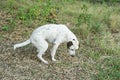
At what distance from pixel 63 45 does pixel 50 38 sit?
3.51 feet

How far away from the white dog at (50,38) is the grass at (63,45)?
0.29 m

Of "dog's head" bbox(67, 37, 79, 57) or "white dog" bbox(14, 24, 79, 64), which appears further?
"dog's head" bbox(67, 37, 79, 57)

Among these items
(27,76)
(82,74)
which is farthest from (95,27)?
(27,76)

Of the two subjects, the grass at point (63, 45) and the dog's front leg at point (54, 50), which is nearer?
the grass at point (63, 45)

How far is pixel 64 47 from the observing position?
771cm

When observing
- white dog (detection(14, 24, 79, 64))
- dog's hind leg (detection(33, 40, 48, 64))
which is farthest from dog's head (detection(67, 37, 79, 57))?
dog's hind leg (detection(33, 40, 48, 64))

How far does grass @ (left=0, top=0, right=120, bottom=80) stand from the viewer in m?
6.59

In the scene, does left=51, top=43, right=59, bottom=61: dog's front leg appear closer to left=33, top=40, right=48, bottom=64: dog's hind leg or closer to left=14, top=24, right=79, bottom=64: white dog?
left=14, top=24, right=79, bottom=64: white dog

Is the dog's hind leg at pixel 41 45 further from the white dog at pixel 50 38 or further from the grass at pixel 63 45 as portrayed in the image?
the grass at pixel 63 45

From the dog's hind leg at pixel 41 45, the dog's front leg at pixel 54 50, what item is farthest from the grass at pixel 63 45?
the dog's hind leg at pixel 41 45

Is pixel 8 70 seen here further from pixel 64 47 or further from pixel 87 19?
pixel 87 19

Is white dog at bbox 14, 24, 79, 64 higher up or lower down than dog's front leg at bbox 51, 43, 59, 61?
higher up

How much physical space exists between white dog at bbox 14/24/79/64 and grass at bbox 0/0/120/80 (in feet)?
0.96

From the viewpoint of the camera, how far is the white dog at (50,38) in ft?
21.7
